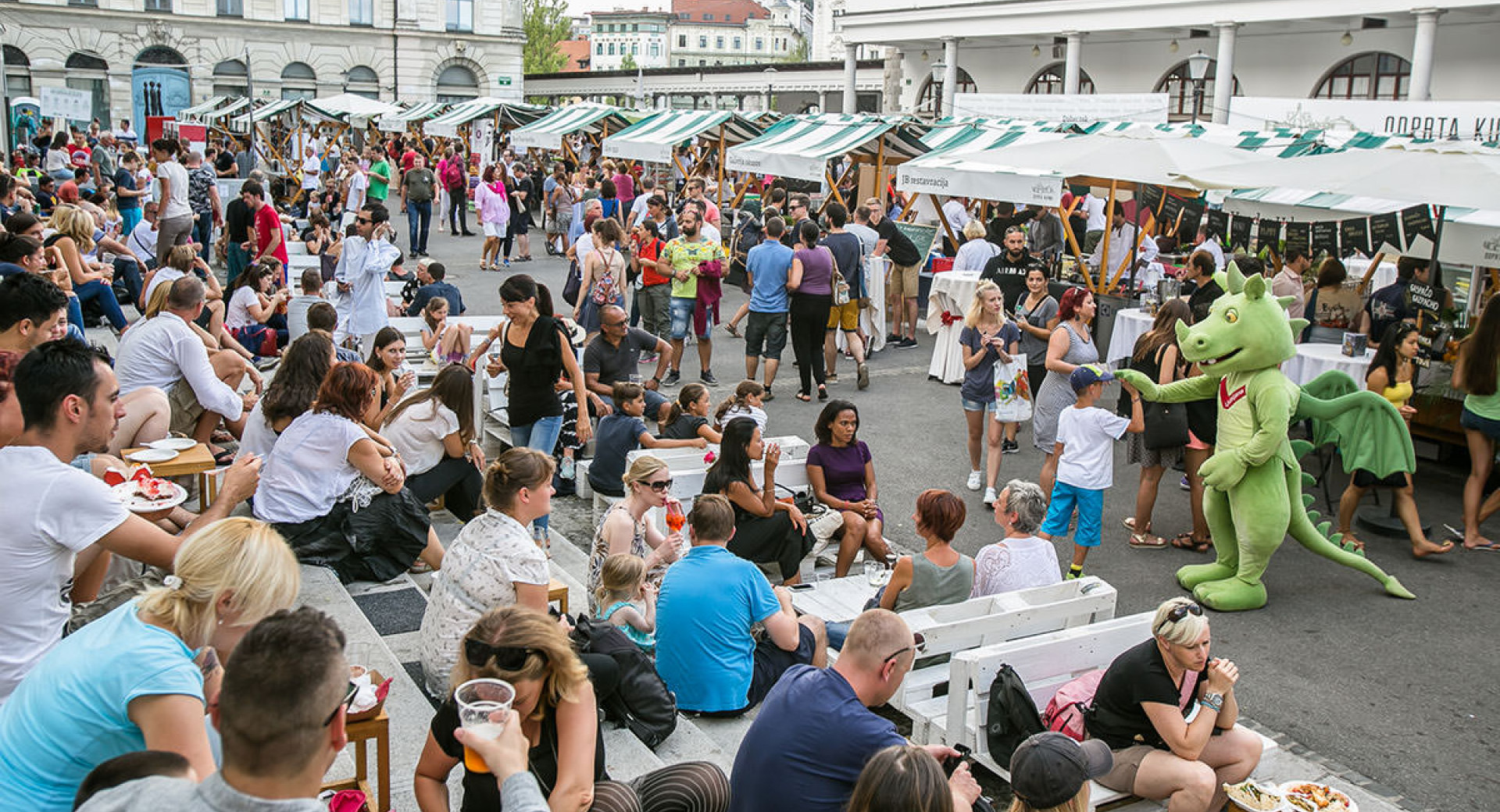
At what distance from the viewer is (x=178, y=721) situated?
9.72 feet

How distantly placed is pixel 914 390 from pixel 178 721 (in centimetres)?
1039

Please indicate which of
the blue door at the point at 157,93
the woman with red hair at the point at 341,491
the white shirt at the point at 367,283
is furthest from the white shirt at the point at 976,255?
the blue door at the point at 157,93

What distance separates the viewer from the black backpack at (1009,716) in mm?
4855

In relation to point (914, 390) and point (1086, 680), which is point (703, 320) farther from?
point (1086, 680)

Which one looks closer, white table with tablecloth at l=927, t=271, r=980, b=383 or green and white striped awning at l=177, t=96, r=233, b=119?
white table with tablecloth at l=927, t=271, r=980, b=383

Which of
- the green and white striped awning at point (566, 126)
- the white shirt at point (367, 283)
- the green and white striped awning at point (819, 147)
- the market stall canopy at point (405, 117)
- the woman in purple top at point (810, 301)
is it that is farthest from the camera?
the market stall canopy at point (405, 117)

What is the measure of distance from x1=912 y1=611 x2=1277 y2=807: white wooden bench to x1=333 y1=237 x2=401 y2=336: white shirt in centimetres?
747

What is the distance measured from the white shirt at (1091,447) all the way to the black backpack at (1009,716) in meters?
2.75

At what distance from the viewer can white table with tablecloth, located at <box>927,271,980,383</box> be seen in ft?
42.6

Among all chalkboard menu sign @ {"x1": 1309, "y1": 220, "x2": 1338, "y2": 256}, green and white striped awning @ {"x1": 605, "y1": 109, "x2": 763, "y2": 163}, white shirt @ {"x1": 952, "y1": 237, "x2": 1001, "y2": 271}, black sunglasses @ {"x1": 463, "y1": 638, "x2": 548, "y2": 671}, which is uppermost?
green and white striped awning @ {"x1": 605, "y1": 109, "x2": 763, "y2": 163}

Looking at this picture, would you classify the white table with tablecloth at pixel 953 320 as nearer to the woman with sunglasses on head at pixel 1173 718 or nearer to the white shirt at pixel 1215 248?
the white shirt at pixel 1215 248

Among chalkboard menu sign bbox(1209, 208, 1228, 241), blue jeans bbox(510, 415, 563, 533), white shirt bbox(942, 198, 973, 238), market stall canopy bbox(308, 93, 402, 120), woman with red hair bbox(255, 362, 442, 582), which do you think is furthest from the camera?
market stall canopy bbox(308, 93, 402, 120)

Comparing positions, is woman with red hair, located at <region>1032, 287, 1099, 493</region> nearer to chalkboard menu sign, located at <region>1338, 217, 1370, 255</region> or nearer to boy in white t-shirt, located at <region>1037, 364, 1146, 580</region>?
boy in white t-shirt, located at <region>1037, 364, 1146, 580</region>

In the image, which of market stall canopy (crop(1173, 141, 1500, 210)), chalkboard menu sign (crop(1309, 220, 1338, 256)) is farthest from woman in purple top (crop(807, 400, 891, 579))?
chalkboard menu sign (crop(1309, 220, 1338, 256))
